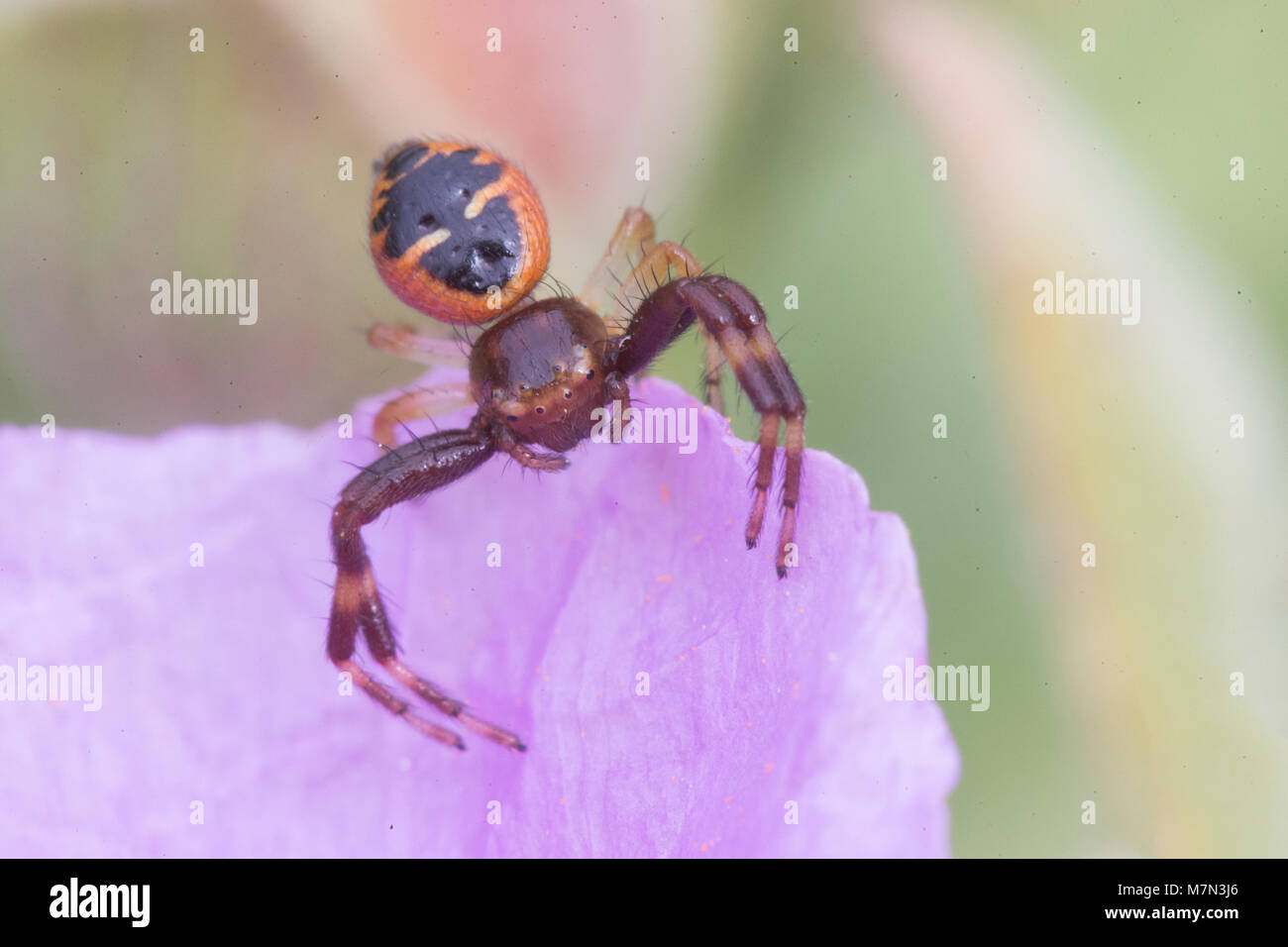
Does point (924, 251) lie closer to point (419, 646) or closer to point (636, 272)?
point (636, 272)

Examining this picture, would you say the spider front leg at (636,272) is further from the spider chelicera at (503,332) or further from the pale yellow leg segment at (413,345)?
the pale yellow leg segment at (413,345)

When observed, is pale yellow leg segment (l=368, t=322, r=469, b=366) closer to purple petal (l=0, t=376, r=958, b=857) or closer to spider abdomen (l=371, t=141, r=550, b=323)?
spider abdomen (l=371, t=141, r=550, b=323)

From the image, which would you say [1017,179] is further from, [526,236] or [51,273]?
[51,273]

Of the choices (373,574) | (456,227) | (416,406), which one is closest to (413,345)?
(416,406)

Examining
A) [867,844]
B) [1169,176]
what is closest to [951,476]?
[1169,176]

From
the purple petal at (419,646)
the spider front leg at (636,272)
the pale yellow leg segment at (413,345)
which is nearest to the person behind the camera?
the purple petal at (419,646)

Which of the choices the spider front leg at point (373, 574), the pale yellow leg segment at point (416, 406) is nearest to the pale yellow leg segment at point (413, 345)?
the pale yellow leg segment at point (416, 406)
